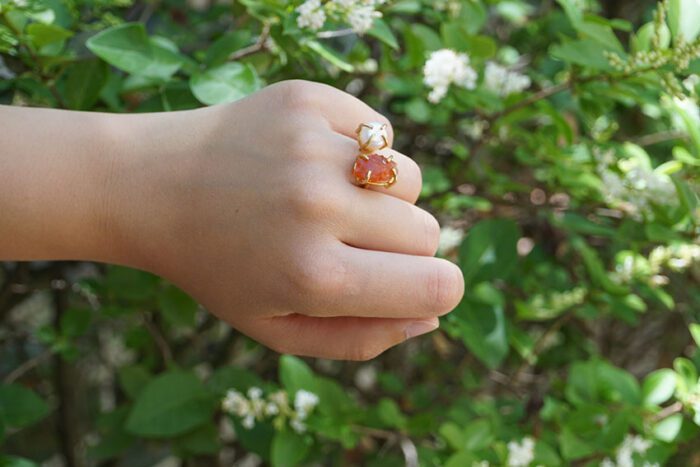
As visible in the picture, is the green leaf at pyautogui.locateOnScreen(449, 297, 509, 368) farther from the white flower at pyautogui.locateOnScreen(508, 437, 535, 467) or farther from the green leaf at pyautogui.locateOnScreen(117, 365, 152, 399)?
the green leaf at pyautogui.locateOnScreen(117, 365, 152, 399)

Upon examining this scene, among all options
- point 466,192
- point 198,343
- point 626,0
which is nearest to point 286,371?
point 466,192

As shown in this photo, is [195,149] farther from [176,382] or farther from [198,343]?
[198,343]

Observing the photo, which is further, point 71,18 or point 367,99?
point 367,99

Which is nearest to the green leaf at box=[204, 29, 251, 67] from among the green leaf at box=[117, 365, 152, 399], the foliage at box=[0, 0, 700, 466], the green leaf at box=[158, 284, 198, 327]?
the foliage at box=[0, 0, 700, 466]

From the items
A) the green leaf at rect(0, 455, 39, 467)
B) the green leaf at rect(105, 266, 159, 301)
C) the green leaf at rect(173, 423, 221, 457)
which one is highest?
the green leaf at rect(105, 266, 159, 301)

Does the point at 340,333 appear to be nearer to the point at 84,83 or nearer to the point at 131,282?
the point at 84,83

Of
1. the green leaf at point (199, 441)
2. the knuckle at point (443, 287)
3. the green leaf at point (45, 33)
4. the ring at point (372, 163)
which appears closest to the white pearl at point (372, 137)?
the ring at point (372, 163)
